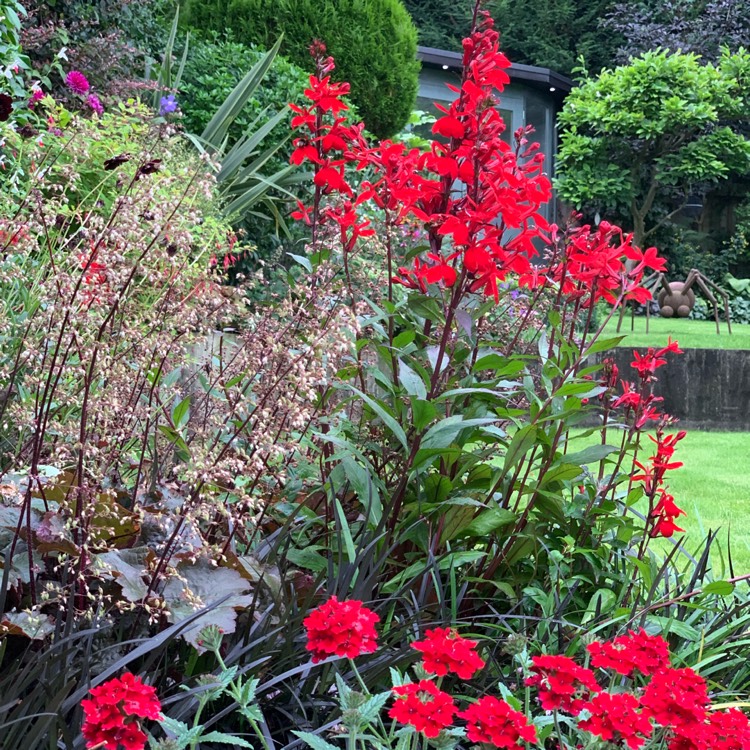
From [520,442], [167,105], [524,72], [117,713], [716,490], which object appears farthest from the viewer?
[524,72]

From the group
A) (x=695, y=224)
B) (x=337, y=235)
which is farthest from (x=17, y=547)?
(x=695, y=224)

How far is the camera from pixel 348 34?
24.7 feet

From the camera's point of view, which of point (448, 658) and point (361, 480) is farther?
point (361, 480)

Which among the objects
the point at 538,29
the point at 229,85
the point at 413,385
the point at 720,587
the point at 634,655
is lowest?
the point at 720,587

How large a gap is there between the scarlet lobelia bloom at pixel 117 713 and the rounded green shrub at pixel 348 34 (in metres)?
7.12

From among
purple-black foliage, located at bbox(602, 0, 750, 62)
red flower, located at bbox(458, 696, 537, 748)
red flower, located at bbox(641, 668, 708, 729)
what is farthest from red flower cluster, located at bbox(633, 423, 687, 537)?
purple-black foliage, located at bbox(602, 0, 750, 62)

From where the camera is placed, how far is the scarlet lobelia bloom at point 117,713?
91 cm

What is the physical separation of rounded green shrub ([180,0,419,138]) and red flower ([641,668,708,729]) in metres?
6.98

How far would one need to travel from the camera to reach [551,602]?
1.83 meters

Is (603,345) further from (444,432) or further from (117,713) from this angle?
(117,713)

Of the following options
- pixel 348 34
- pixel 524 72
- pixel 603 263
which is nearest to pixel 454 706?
pixel 603 263

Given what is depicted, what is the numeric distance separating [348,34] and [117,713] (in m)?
7.28

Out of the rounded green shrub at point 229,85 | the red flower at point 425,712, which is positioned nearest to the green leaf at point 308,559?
the red flower at point 425,712

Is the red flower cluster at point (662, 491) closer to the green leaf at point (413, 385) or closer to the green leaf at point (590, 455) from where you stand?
the green leaf at point (590, 455)
